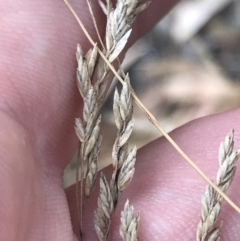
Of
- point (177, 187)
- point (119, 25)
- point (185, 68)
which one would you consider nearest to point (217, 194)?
point (177, 187)

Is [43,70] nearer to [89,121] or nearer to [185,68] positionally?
[89,121]

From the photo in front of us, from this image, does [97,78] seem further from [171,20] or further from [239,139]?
[171,20]

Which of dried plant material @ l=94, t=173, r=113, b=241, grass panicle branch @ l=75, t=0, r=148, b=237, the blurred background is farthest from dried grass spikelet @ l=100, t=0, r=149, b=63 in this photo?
the blurred background

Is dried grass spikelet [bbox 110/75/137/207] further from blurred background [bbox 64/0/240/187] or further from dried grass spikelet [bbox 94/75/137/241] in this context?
blurred background [bbox 64/0/240/187]

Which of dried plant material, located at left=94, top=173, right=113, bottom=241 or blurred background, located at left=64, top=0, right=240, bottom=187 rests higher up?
dried plant material, located at left=94, top=173, right=113, bottom=241

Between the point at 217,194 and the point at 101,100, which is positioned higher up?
the point at 101,100

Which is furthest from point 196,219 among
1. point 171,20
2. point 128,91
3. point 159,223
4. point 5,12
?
point 171,20

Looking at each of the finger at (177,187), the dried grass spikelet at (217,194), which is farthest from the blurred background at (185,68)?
the dried grass spikelet at (217,194)
